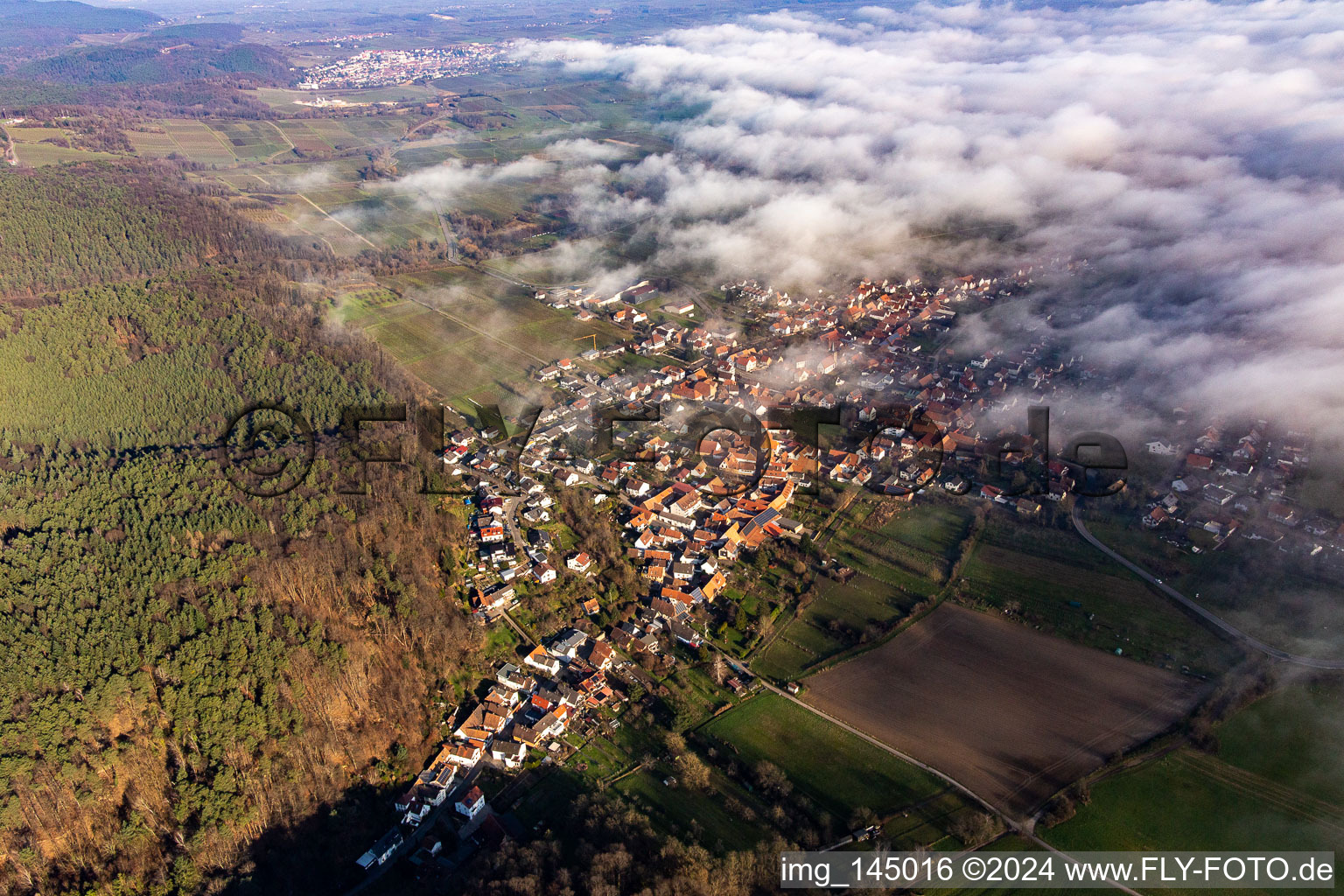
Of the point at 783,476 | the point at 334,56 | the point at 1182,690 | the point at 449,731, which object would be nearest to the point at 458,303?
the point at 783,476

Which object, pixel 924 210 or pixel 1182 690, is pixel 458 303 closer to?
pixel 924 210

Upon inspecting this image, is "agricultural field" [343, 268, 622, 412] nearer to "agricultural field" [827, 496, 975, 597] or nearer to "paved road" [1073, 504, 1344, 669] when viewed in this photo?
"agricultural field" [827, 496, 975, 597]

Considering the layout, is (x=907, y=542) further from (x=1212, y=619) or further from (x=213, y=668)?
(x=213, y=668)

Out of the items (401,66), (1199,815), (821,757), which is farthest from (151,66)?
(1199,815)

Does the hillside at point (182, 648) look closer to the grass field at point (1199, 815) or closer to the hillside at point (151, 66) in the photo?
the grass field at point (1199, 815)

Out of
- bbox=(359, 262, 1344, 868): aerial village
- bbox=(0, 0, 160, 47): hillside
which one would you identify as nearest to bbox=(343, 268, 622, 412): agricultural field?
→ bbox=(359, 262, 1344, 868): aerial village
